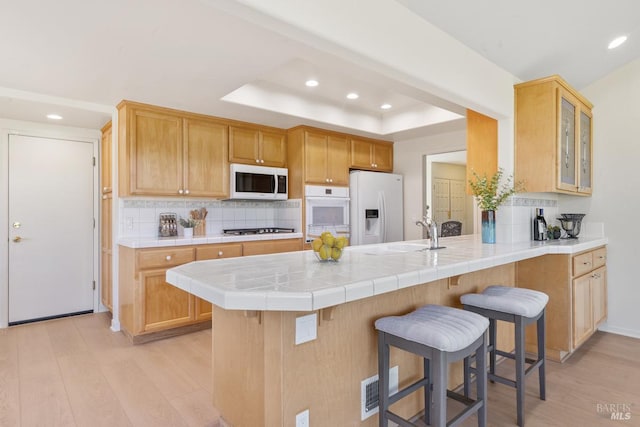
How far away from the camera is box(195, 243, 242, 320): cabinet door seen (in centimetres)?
338

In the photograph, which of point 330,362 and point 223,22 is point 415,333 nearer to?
point 330,362

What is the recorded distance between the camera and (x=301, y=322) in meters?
1.44

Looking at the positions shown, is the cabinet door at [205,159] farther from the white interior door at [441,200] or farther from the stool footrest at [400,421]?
the white interior door at [441,200]

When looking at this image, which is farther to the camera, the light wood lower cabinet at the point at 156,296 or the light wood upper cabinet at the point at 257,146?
the light wood upper cabinet at the point at 257,146

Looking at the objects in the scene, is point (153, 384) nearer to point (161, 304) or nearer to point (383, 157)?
point (161, 304)

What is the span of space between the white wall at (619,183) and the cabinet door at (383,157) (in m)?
2.37

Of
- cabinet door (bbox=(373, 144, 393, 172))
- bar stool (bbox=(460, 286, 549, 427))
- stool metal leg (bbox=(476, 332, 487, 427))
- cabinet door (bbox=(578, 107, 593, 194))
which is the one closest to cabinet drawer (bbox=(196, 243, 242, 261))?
bar stool (bbox=(460, 286, 549, 427))

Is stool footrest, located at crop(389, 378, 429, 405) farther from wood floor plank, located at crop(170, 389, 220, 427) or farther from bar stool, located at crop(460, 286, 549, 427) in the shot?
wood floor plank, located at crop(170, 389, 220, 427)

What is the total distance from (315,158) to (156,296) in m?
2.29

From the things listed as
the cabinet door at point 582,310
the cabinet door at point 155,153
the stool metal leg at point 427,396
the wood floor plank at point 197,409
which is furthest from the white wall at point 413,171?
the wood floor plank at point 197,409

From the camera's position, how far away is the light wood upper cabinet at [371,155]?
4812 mm

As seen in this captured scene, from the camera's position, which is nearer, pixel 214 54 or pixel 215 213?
pixel 214 54

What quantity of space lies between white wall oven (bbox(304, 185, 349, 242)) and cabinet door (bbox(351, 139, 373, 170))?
42cm

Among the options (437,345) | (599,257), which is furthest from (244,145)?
(599,257)
